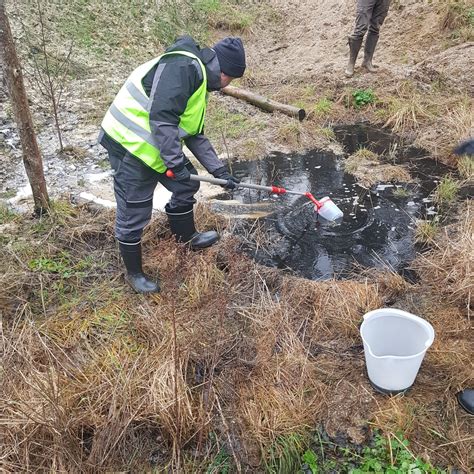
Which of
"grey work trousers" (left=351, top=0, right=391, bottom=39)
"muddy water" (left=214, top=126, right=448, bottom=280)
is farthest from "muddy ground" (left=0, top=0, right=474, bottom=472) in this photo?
"grey work trousers" (left=351, top=0, right=391, bottom=39)

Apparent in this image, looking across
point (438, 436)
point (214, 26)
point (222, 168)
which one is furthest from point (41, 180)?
point (214, 26)

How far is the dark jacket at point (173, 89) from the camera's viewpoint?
104 inches

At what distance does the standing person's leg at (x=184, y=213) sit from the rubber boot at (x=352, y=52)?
16.9 ft

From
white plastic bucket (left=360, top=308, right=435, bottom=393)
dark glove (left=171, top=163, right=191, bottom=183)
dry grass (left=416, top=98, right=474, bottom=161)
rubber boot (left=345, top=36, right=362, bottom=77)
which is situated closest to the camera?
white plastic bucket (left=360, top=308, right=435, bottom=393)

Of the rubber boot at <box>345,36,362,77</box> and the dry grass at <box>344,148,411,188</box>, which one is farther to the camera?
the rubber boot at <box>345,36,362,77</box>

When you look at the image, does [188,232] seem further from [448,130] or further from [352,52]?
[352,52]

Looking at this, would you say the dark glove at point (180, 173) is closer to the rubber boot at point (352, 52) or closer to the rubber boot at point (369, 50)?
the rubber boot at point (352, 52)

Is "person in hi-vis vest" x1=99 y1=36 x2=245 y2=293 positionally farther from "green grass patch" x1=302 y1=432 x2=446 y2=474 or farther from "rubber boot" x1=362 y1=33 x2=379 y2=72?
"rubber boot" x1=362 y1=33 x2=379 y2=72

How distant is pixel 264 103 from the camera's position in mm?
6988

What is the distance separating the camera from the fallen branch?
6590mm

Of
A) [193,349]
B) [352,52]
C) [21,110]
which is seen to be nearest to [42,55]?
[21,110]

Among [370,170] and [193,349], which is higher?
[193,349]

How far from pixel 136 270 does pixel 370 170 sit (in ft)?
11.2

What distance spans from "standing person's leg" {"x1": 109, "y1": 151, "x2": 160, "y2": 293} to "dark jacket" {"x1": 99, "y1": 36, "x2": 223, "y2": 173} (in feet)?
0.43
